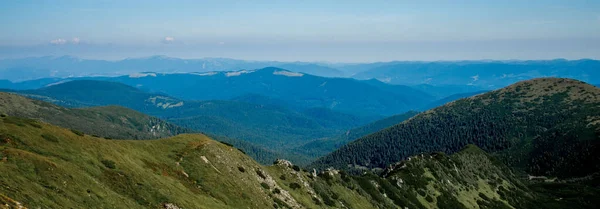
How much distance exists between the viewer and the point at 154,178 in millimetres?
59375

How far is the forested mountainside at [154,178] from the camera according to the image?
146 feet

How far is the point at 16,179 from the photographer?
4166cm

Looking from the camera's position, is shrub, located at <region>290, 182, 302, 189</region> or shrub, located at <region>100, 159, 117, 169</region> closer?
shrub, located at <region>100, 159, 117, 169</region>

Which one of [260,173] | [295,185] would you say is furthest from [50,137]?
[295,185]

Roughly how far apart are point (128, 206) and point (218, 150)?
113ft

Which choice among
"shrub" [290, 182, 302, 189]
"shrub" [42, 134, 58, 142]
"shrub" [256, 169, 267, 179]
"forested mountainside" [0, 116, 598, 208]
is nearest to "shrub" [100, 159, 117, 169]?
"forested mountainside" [0, 116, 598, 208]

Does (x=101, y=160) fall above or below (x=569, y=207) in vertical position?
above

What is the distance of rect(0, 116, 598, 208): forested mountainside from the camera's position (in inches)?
1747

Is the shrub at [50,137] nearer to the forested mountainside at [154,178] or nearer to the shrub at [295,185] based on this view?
the forested mountainside at [154,178]

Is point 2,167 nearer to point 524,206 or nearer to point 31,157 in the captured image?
point 31,157

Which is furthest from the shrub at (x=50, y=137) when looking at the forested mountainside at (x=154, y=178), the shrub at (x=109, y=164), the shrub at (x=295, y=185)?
the shrub at (x=295, y=185)

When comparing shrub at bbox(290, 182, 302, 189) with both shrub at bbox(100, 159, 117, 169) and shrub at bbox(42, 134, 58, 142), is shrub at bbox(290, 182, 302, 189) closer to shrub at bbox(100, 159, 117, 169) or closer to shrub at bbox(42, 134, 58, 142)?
shrub at bbox(100, 159, 117, 169)

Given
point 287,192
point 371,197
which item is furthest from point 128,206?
point 371,197

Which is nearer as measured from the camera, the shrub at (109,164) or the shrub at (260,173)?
the shrub at (109,164)
